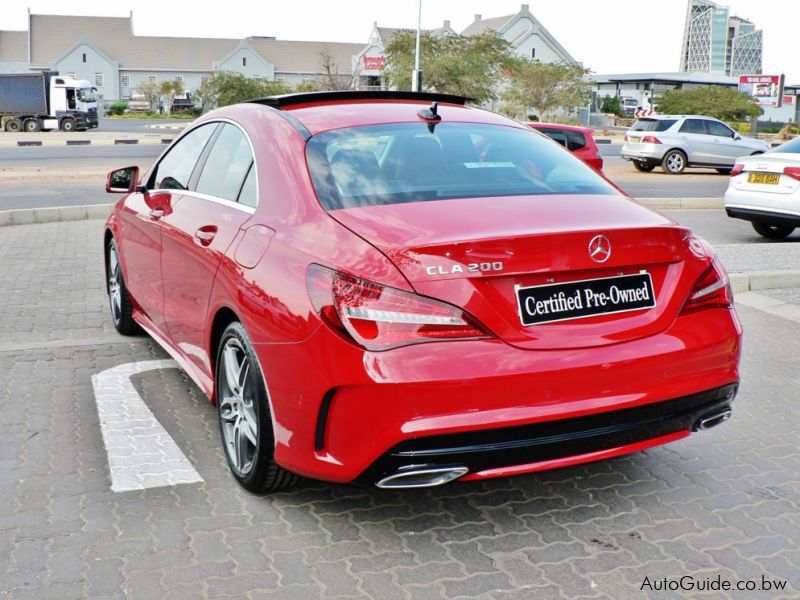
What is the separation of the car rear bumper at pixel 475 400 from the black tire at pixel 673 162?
24.0 metres

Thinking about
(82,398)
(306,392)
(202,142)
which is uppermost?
(202,142)

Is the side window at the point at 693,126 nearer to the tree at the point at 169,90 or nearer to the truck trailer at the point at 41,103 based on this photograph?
the truck trailer at the point at 41,103

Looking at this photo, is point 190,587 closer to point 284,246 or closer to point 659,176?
point 284,246

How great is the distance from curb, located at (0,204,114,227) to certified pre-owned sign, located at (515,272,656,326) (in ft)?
38.0

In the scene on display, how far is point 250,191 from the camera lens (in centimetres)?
399

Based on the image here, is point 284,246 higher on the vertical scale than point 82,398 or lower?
higher

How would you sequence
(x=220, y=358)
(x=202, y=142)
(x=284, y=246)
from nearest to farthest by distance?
(x=284, y=246), (x=220, y=358), (x=202, y=142)

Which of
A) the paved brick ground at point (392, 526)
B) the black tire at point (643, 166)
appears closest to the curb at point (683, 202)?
the black tire at point (643, 166)

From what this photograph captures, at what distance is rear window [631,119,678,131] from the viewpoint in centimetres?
2627

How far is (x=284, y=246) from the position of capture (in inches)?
138

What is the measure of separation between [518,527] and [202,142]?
265 centimetres

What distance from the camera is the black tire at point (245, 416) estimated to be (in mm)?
3559

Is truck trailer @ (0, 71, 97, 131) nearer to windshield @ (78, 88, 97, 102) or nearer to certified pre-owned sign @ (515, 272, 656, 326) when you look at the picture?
windshield @ (78, 88, 97, 102)

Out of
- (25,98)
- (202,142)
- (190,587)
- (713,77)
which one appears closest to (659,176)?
(202,142)
